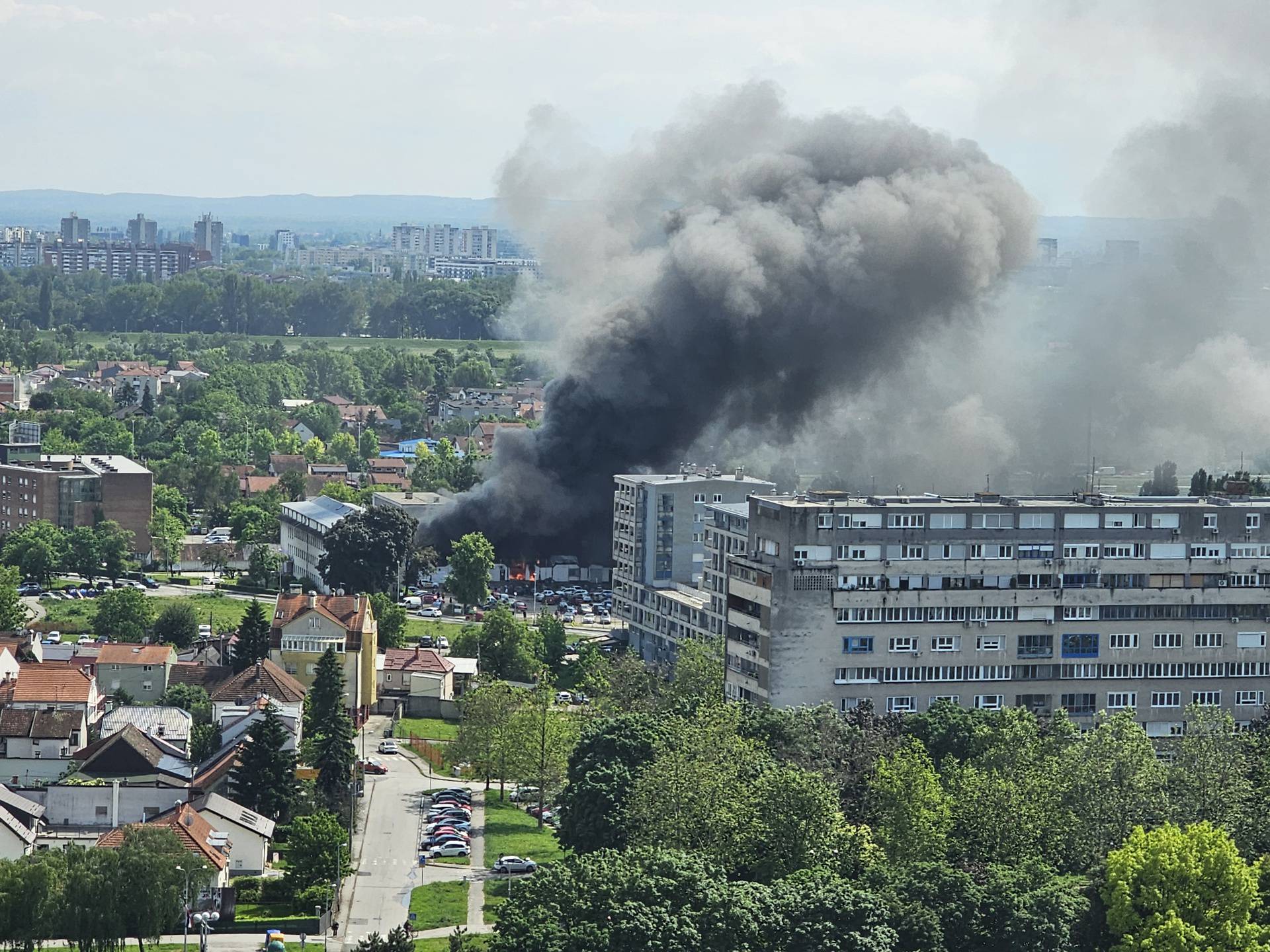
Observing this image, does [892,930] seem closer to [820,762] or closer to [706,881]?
[706,881]

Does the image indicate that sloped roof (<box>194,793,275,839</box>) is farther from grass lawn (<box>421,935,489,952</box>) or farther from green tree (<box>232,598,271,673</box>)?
green tree (<box>232,598,271,673</box>)

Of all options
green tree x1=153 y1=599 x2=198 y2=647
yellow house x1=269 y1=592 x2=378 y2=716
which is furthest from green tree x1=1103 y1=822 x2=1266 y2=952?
green tree x1=153 y1=599 x2=198 y2=647

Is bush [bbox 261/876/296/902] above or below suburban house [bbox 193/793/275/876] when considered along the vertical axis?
below

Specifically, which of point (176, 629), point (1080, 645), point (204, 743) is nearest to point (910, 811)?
point (1080, 645)

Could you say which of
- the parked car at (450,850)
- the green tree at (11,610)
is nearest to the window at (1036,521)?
the parked car at (450,850)

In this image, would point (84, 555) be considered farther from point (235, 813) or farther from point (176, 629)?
point (235, 813)
